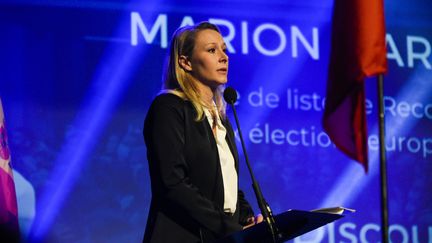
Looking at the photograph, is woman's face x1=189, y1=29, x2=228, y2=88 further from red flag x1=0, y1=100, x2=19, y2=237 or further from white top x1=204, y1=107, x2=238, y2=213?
red flag x1=0, y1=100, x2=19, y2=237

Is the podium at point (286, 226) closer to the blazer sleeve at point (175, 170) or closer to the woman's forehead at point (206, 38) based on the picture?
the blazer sleeve at point (175, 170)

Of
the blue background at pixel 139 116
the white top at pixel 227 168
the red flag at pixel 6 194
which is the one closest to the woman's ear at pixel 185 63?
the white top at pixel 227 168

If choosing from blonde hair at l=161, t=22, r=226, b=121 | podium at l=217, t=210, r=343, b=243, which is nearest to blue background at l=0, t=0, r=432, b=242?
blonde hair at l=161, t=22, r=226, b=121

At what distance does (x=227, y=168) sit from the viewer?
8.91 ft

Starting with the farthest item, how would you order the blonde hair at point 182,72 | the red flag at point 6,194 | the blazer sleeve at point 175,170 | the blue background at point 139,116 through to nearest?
the blue background at point 139,116
the red flag at point 6,194
the blonde hair at point 182,72
the blazer sleeve at point 175,170

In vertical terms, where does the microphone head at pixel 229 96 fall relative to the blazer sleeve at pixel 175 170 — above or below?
above

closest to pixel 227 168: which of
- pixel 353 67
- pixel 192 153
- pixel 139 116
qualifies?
pixel 192 153

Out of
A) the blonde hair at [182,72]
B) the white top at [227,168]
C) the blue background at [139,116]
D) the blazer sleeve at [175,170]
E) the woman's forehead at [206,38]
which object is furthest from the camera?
the blue background at [139,116]

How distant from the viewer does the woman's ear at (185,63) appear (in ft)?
9.45

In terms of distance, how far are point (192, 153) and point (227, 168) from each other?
168 mm

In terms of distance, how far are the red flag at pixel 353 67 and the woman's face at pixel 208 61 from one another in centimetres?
64

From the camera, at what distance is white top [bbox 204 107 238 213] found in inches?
105

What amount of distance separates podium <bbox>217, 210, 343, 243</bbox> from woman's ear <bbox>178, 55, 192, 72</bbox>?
31.1 inches

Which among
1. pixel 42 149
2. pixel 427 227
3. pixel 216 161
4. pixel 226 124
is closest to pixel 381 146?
pixel 216 161
